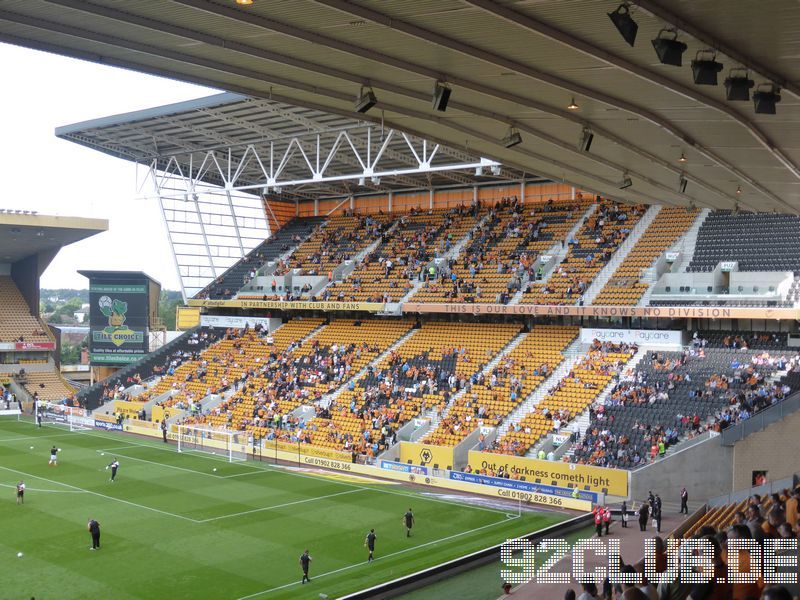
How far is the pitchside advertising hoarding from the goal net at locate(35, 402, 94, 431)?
6.69m

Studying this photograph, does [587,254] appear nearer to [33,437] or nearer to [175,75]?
[33,437]

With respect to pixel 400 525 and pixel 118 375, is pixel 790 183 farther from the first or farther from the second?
pixel 118 375

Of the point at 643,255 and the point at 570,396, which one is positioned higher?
the point at 643,255

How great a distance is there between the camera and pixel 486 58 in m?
11.9

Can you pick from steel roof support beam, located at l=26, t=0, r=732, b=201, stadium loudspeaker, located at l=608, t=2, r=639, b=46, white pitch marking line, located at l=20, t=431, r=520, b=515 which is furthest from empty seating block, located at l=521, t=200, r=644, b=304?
stadium loudspeaker, located at l=608, t=2, r=639, b=46

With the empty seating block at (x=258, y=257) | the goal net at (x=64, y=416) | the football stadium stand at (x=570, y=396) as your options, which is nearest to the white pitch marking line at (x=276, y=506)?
the football stadium stand at (x=570, y=396)

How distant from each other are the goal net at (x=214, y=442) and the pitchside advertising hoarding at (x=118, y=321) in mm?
16270

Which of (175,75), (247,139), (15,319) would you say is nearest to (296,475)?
(247,139)

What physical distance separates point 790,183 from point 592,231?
27.9 metres

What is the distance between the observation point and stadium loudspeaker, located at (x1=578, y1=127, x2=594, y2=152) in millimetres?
15806

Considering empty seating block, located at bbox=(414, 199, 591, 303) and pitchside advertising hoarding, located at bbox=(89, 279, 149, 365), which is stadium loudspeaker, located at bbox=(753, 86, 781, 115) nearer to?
empty seating block, located at bbox=(414, 199, 591, 303)

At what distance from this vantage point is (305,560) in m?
21.8

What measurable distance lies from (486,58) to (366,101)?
7.60ft

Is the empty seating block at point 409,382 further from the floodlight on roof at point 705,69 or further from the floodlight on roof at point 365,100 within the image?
the floodlight on roof at point 705,69
